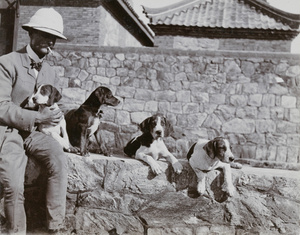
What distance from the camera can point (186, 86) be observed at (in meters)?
8.07

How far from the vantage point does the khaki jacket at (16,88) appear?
126 inches

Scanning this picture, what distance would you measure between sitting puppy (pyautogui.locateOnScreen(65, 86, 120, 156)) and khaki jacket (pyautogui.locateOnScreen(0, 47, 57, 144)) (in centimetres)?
98

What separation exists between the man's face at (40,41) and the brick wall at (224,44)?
9.76 m

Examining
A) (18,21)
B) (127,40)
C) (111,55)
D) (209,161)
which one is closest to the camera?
(209,161)

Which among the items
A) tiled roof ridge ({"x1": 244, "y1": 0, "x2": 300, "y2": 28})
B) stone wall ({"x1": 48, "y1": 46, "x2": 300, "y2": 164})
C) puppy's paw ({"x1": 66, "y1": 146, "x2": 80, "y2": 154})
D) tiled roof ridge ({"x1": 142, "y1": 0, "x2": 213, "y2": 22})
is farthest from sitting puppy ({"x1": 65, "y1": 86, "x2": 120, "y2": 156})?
tiled roof ridge ({"x1": 244, "y1": 0, "x2": 300, "y2": 28})

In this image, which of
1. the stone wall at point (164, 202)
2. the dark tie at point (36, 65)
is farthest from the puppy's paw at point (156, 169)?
the dark tie at point (36, 65)

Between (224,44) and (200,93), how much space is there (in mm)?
5551

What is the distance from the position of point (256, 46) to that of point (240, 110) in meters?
5.79

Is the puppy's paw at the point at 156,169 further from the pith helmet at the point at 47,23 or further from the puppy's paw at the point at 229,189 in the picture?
the pith helmet at the point at 47,23

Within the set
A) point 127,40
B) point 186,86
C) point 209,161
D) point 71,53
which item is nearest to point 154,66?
point 186,86

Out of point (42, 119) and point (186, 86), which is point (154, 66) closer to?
point (186, 86)

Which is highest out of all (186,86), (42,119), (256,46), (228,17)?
(228,17)

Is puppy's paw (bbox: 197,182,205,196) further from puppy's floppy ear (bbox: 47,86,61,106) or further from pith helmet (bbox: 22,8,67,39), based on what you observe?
pith helmet (bbox: 22,8,67,39)

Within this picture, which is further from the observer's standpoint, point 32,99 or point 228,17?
point 228,17
